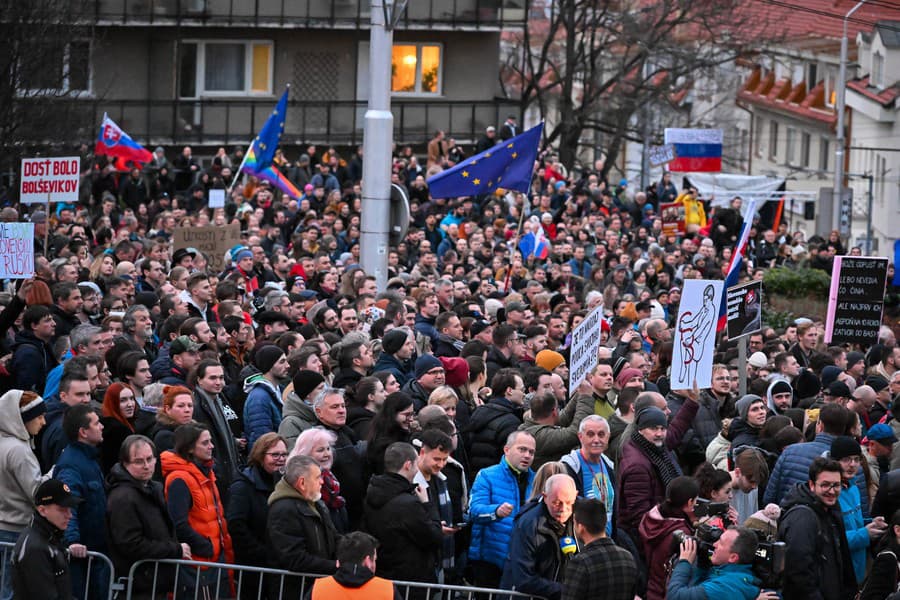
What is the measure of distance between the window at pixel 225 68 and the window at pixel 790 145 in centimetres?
3423

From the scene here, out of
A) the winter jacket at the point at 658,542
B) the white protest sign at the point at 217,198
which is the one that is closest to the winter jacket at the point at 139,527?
the winter jacket at the point at 658,542

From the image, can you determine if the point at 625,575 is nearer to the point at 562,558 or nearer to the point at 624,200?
the point at 562,558

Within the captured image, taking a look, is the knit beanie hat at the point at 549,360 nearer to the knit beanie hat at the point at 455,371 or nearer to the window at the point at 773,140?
the knit beanie hat at the point at 455,371

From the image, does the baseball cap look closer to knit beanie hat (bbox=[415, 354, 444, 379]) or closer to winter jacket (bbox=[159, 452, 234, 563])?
winter jacket (bbox=[159, 452, 234, 563])

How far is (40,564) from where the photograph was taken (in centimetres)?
900

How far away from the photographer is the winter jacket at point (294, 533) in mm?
9383

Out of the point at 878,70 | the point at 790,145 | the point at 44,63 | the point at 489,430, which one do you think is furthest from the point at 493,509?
the point at 790,145

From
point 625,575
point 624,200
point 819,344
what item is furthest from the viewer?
point 624,200

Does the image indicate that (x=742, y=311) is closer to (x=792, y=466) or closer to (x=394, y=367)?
(x=394, y=367)

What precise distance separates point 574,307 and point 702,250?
793 centimetres

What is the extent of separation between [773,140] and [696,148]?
2917cm

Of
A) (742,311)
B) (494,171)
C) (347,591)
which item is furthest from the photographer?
(494,171)

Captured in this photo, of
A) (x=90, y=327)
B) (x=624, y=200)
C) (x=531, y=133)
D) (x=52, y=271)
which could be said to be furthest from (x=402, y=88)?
(x=90, y=327)

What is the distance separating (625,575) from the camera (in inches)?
349
